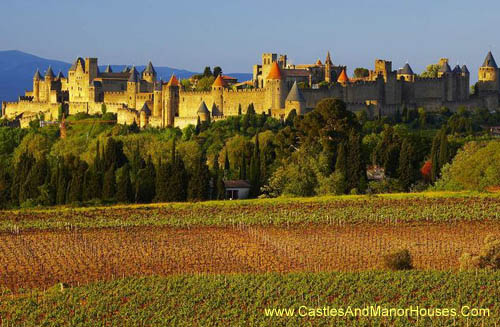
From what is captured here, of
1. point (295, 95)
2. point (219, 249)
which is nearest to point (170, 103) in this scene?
point (295, 95)

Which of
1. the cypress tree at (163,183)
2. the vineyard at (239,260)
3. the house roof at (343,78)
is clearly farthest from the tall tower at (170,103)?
the vineyard at (239,260)

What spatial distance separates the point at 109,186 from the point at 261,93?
83.4 feet

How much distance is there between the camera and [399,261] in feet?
100

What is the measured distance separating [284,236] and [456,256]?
687 centimetres

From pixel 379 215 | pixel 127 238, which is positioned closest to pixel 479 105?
pixel 379 215

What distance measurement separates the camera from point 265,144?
5981 cm

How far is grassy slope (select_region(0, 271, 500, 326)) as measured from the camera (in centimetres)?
2509

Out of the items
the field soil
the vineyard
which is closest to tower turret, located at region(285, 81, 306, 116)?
the vineyard

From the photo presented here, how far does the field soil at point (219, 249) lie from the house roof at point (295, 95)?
3071 cm

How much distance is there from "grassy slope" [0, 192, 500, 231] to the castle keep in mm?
23801

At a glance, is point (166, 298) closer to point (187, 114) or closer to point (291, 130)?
point (291, 130)

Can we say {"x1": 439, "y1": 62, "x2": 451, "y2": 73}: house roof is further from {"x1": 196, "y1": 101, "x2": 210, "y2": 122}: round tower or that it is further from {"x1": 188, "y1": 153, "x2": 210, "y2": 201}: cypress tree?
{"x1": 188, "y1": 153, "x2": 210, "y2": 201}: cypress tree

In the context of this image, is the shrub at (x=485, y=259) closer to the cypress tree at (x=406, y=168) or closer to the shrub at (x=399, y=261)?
the shrub at (x=399, y=261)

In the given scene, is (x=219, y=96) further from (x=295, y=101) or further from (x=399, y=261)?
(x=399, y=261)
